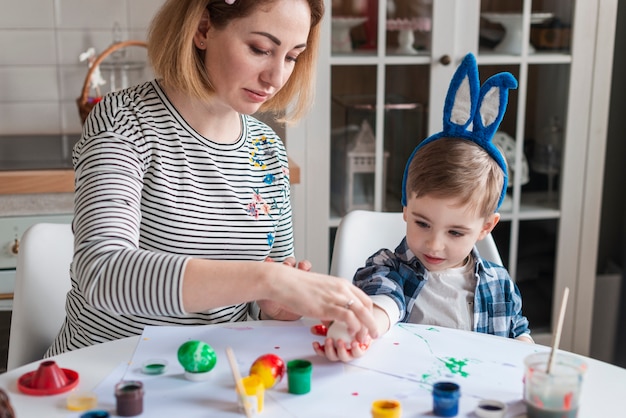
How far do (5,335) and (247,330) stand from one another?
1.28 meters

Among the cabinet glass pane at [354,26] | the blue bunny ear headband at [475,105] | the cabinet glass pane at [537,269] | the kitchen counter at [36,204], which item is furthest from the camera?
the cabinet glass pane at [537,269]

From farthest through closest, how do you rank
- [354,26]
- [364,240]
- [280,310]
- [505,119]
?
[505,119]
[354,26]
[364,240]
[280,310]

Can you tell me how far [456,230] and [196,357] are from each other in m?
0.57

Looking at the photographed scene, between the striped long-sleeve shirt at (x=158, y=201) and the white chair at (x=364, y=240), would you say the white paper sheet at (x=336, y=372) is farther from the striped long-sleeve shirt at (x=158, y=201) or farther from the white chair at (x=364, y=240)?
the white chair at (x=364, y=240)

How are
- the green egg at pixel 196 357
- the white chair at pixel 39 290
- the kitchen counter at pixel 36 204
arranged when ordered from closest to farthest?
1. the green egg at pixel 196 357
2. the white chair at pixel 39 290
3. the kitchen counter at pixel 36 204

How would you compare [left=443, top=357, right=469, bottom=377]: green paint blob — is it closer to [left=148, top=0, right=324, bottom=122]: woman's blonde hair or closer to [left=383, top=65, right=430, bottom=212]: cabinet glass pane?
[left=148, top=0, right=324, bottom=122]: woman's blonde hair

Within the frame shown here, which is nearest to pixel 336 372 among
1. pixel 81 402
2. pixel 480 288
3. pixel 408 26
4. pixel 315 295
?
pixel 315 295

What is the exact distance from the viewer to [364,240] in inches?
70.8

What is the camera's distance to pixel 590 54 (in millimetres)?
2658

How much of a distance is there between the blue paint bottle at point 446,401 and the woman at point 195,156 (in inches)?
15.1

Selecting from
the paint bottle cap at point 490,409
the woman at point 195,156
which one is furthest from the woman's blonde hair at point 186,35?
the paint bottle cap at point 490,409

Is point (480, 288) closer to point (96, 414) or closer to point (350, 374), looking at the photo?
point (350, 374)

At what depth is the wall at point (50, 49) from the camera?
2785 mm

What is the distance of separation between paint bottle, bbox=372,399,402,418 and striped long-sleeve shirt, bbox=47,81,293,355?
0.34 metres
